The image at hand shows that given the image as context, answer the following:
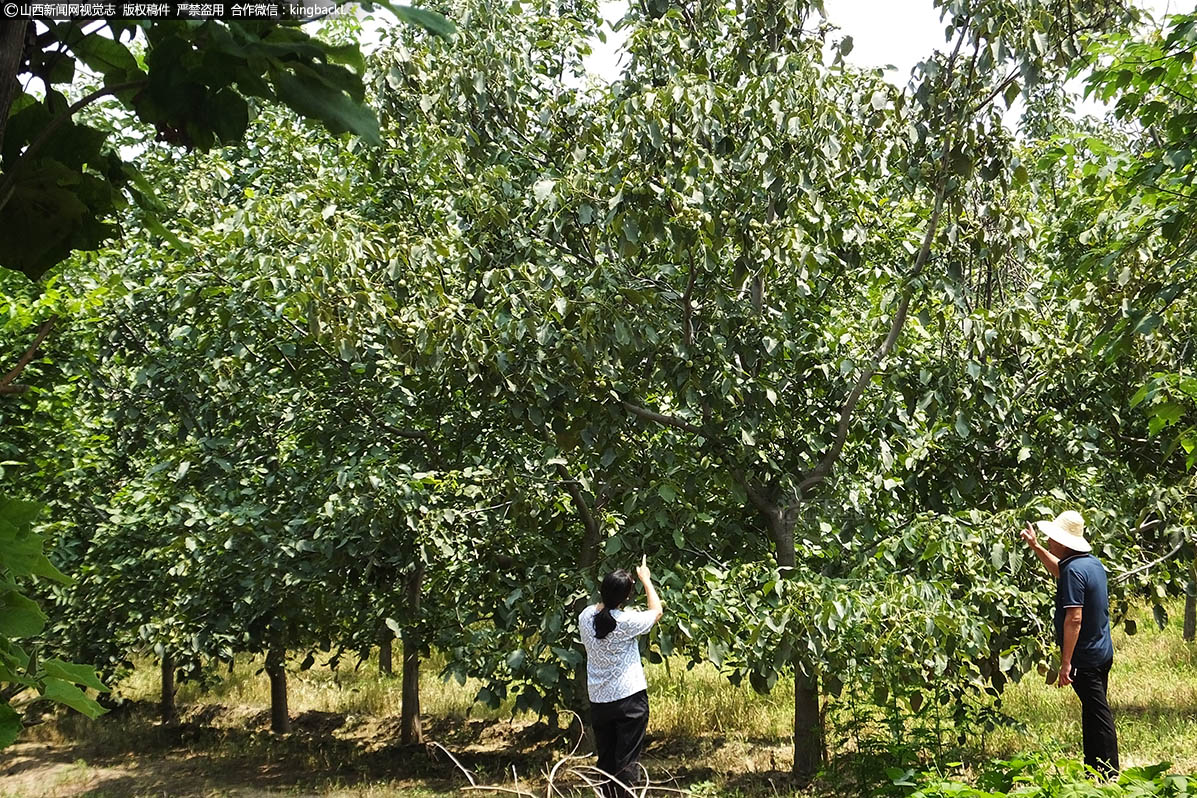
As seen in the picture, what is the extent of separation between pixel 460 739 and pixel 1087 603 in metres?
8.71

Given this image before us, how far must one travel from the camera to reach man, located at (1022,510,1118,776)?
5617mm

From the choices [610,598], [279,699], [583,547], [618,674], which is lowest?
[279,699]

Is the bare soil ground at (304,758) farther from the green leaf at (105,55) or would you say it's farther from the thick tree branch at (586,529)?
the green leaf at (105,55)

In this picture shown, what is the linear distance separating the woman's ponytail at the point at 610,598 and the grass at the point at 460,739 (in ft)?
8.32

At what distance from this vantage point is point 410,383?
816 centimetres

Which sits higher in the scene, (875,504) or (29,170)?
(29,170)

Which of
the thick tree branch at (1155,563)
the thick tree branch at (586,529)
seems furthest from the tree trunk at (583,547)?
the thick tree branch at (1155,563)

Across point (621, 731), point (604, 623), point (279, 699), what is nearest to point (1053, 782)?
point (621, 731)

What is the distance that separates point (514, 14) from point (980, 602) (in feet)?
17.1

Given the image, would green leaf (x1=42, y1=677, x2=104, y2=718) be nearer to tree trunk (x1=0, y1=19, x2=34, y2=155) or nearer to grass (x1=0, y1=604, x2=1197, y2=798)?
tree trunk (x1=0, y1=19, x2=34, y2=155)

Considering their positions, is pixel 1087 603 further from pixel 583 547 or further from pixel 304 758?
pixel 304 758

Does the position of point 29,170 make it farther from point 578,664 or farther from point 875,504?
point 875,504

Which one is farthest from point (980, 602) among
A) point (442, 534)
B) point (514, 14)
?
point (514, 14)

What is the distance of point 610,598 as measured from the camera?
566cm
